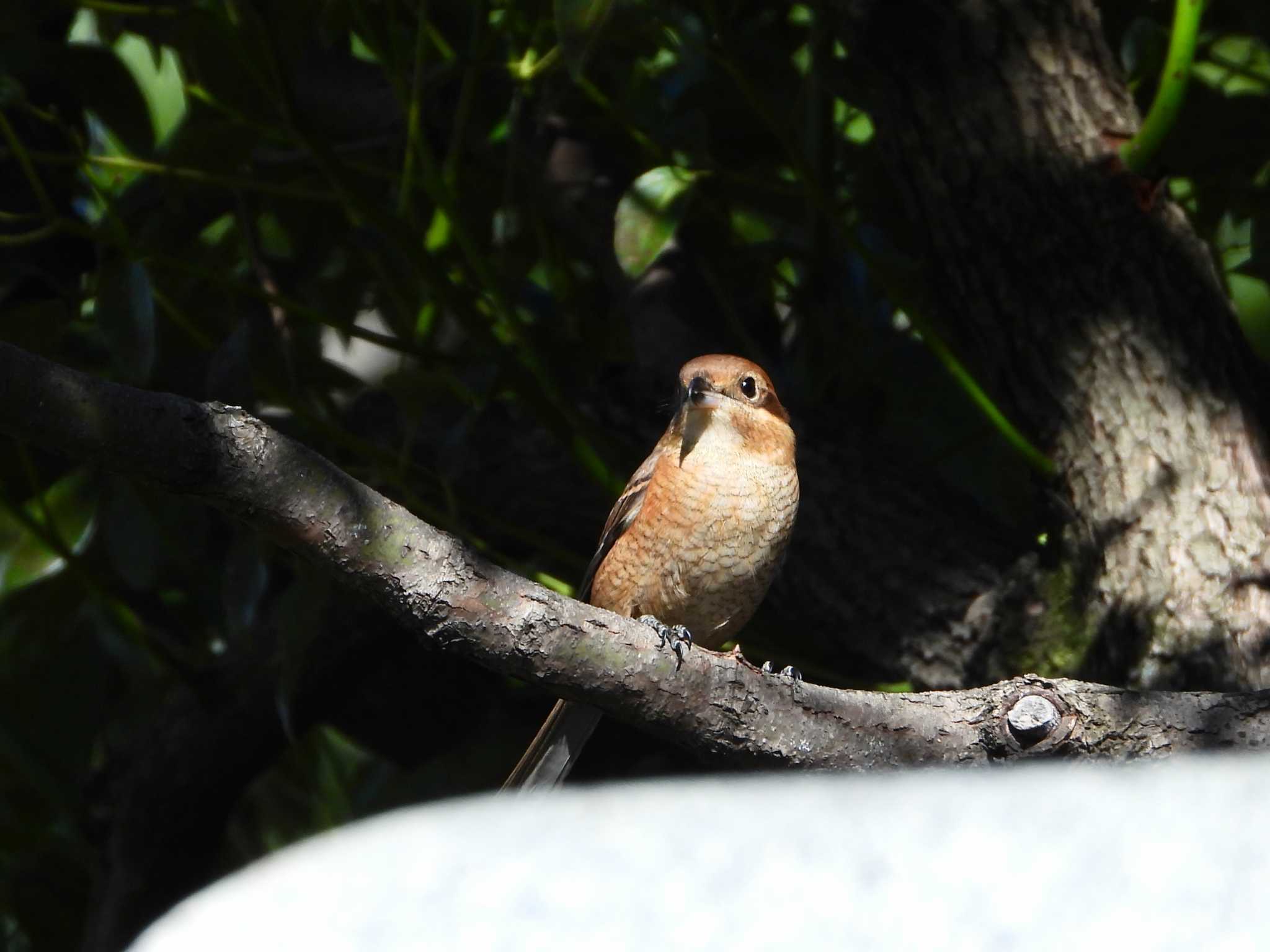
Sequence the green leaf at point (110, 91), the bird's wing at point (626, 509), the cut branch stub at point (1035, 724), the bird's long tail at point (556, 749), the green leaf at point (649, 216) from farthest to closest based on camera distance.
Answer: the green leaf at point (110, 91)
the bird's wing at point (626, 509)
the bird's long tail at point (556, 749)
the green leaf at point (649, 216)
the cut branch stub at point (1035, 724)

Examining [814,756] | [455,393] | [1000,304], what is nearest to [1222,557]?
[1000,304]

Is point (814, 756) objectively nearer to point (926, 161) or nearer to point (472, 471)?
point (926, 161)

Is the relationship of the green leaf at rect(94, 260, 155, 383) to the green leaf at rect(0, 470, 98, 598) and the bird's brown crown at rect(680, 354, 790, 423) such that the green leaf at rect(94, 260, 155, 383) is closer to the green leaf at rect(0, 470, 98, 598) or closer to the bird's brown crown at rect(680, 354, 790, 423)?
the green leaf at rect(0, 470, 98, 598)

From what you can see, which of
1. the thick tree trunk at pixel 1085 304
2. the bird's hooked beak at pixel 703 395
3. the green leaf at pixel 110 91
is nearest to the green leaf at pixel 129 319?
the green leaf at pixel 110 91

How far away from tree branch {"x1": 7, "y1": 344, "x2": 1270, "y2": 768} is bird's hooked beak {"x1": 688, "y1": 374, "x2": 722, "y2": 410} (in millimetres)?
1068

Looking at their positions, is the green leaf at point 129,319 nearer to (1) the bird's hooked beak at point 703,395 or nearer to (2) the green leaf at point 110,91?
(2) the green leaf at point 110,91

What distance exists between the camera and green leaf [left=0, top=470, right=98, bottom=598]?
10.8ft

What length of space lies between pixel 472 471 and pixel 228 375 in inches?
41.7

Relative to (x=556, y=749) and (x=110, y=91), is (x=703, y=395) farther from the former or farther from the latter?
(x=110, y=91)

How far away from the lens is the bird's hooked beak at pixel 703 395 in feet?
10.6

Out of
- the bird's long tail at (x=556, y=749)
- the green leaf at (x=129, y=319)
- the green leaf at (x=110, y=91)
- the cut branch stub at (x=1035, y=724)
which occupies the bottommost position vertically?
the bird's long tail at (x=556, y=749)

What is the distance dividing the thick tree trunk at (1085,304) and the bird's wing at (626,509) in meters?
0.77

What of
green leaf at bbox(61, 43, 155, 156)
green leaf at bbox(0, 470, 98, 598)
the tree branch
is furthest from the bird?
green leaf at bbox(61, 43, 155, 156)

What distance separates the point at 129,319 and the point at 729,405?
130 centimetres
